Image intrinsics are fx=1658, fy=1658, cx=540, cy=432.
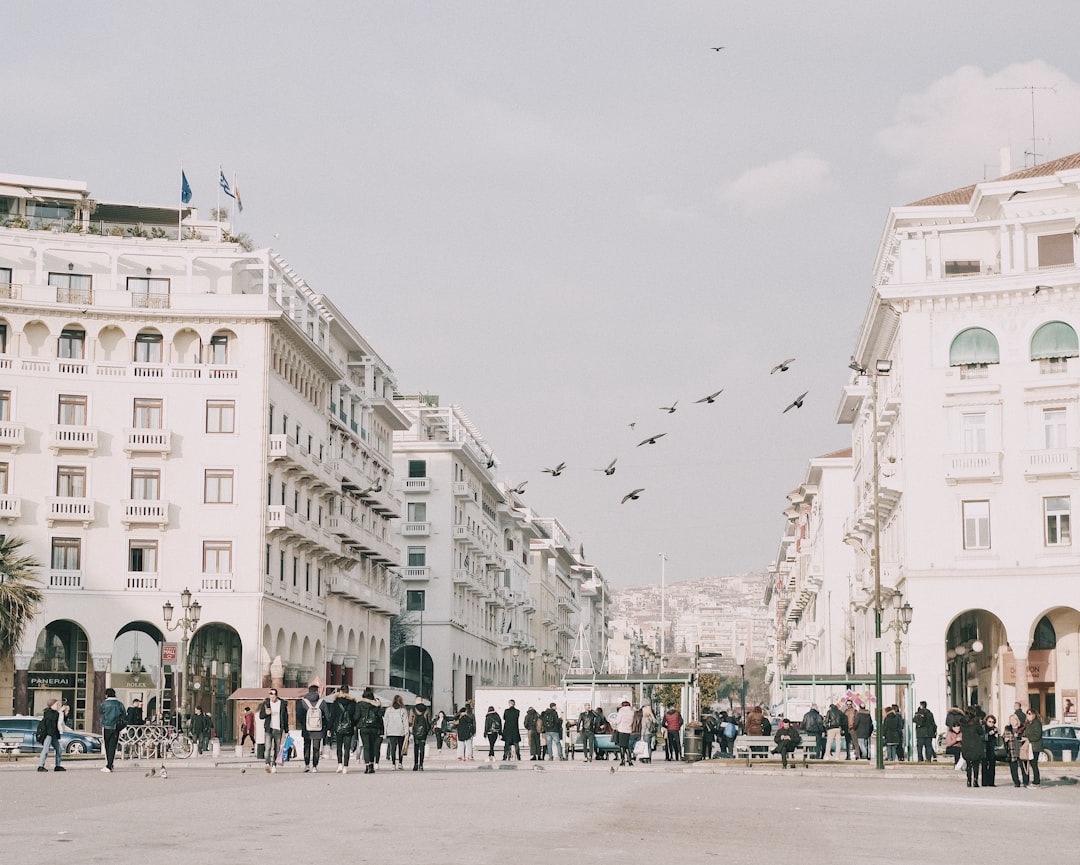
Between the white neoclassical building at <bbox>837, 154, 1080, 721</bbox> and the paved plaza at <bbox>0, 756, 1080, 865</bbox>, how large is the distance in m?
22.8

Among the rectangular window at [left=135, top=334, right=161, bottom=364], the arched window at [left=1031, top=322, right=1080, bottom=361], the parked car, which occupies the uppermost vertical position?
the rectangular window at [left=135, top=334, right=161, bottom=364]

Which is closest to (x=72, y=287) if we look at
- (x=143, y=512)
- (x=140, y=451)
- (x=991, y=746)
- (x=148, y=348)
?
(x=148, y=348)

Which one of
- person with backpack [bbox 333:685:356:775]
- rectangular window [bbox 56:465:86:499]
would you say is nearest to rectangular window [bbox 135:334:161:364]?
rectangular window [bbox 56:465:86:499]

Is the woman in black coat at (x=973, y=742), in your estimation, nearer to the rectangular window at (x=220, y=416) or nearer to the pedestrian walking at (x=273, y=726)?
the pedestrian walking at (x=273, y=726)

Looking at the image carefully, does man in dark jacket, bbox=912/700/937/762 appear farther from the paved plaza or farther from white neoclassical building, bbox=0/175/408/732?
white neoclassical building, bbox=0/175/408/732

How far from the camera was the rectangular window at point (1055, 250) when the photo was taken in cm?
5600

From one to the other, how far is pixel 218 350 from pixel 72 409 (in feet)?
20.0

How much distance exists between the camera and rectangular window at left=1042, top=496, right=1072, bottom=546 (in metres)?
54.9

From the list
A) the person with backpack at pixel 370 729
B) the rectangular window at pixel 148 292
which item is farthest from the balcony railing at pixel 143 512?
the person with backpack at pixel 370 729

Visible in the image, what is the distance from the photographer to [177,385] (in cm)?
6531

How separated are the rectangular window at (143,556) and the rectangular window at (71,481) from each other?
2.80 metres

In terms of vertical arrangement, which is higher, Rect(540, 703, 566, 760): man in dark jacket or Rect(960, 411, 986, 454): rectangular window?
Rect(960, 411, 986, 454): rectangular window

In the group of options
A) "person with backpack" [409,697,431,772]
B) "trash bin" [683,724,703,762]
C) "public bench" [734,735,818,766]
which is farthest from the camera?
"trash bin" [683,724,703,762]

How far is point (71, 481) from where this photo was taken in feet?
209
